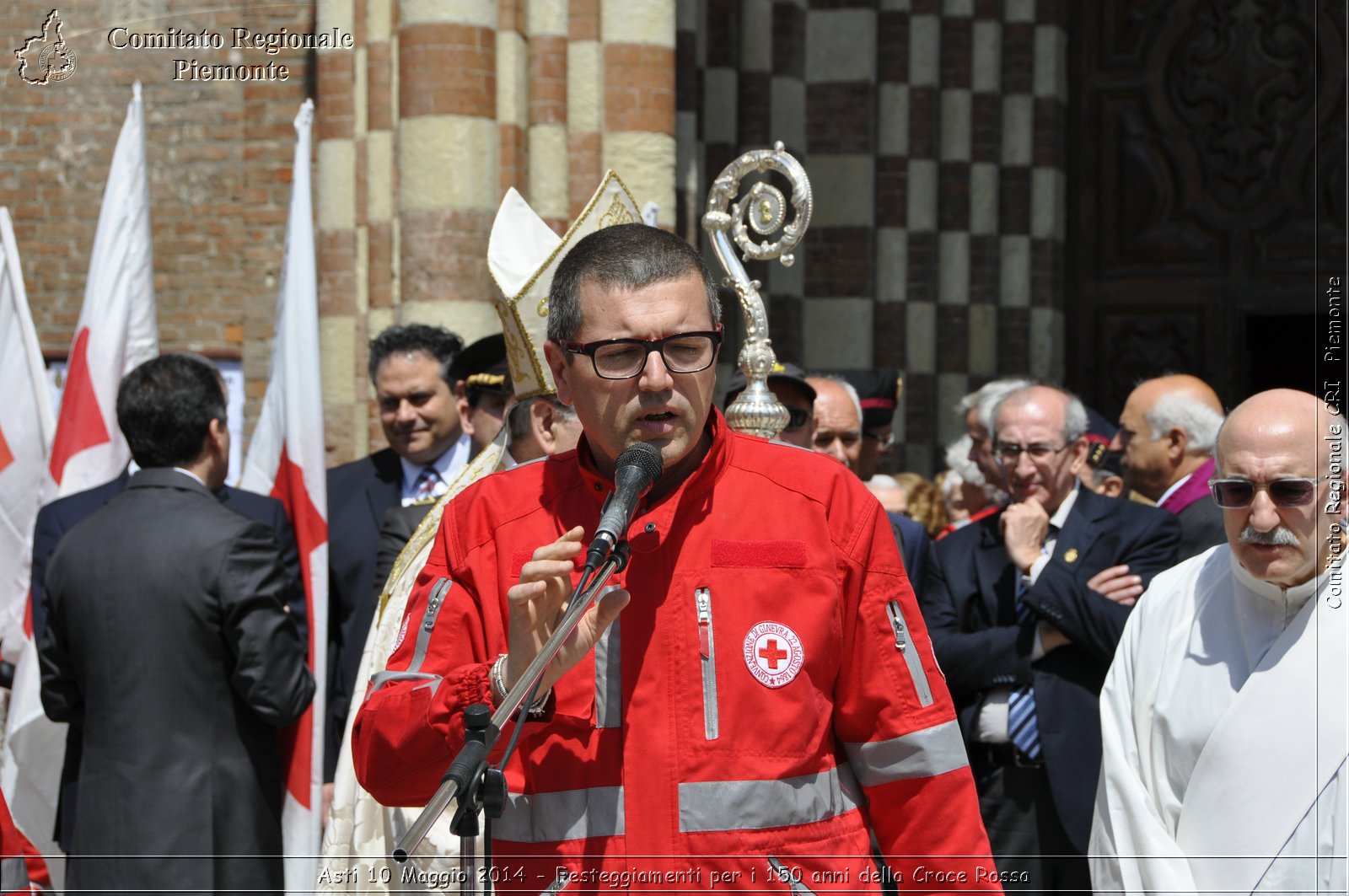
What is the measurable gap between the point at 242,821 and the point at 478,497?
212 centimetres

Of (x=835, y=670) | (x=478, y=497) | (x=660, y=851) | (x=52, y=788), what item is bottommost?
(x=52, y=788)

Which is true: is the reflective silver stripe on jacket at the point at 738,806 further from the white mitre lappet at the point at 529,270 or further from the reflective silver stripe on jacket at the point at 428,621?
the white mitre lappet at the point at 529,270

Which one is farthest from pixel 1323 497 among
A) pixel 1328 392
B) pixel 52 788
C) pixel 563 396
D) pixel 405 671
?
pixel 52 788

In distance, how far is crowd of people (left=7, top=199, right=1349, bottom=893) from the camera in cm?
228

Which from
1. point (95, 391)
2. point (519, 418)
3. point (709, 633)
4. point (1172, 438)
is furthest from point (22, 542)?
point (1172, 438)

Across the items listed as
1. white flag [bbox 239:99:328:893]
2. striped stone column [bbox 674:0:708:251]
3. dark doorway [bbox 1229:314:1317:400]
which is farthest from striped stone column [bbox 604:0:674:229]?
dark doorway [bbox 1229:314:1317:400]

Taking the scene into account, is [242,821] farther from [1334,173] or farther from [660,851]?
[1334,173]

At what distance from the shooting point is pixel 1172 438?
525cm

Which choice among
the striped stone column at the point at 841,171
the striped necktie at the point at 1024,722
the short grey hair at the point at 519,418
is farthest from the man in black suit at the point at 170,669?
the striped stone column at the point at 841,171

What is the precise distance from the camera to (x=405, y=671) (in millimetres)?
2373

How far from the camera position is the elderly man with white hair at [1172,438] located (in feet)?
17.0

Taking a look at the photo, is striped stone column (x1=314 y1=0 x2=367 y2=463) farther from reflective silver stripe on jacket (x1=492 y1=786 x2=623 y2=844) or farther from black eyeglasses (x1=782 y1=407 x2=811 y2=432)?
reflective silver stripe on jacket (x1=492 y1=786 x2=623 y2=844)

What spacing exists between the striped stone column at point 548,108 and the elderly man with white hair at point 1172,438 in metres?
2.53

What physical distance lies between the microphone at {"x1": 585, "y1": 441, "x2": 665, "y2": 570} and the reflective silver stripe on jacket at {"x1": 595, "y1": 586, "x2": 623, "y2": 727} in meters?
0.25
